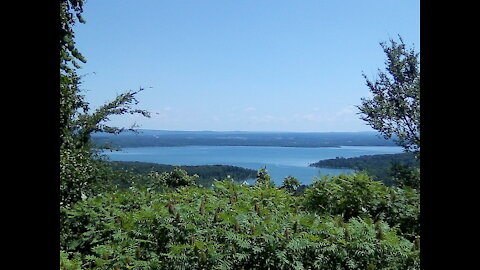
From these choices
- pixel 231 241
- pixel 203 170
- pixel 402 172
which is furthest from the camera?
pixel 402 172

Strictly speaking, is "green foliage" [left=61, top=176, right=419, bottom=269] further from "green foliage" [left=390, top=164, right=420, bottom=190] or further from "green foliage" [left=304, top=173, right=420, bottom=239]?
"green foliage" [left=390, top=164, right=420, bottom=190]

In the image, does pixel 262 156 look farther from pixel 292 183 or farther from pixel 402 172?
pixel 402 172

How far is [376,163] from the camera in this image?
6.02m

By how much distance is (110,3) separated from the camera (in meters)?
7.04

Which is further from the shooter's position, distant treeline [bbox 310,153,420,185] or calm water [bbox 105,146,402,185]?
calm water [bbox 105,146,402,185]

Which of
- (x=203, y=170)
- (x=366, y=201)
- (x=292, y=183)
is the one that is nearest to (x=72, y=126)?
(x=203, y=170)

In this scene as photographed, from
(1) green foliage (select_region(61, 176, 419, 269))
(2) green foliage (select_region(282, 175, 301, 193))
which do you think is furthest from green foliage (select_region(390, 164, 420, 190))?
(1) green foliage (select_region(61, 176, 419, 269))

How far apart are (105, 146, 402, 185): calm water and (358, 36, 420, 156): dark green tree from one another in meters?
0.31

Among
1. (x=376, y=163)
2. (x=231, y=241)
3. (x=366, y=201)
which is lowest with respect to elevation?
(x=231, y=241)

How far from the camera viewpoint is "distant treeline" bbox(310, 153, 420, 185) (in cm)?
458

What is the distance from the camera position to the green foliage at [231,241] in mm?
2557

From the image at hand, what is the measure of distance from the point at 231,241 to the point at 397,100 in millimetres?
6245
